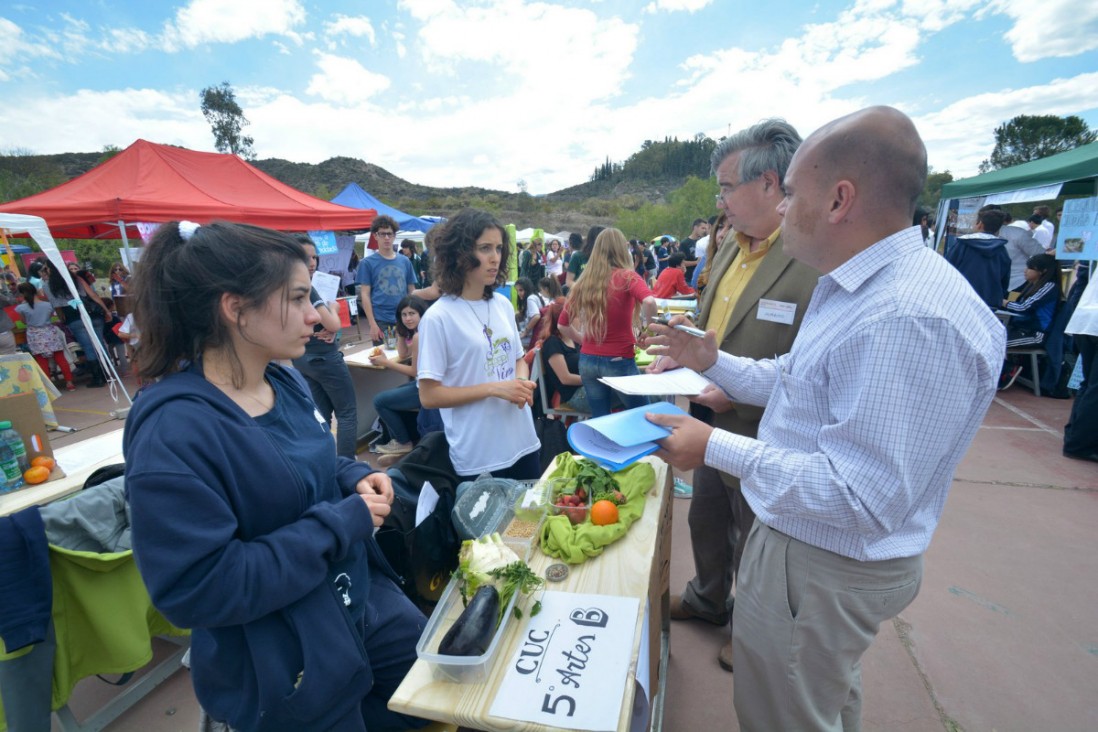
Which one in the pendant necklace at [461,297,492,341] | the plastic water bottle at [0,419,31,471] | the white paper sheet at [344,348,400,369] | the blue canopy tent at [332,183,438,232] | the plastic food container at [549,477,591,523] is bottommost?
the white paper sheet at [344,348,400,369]

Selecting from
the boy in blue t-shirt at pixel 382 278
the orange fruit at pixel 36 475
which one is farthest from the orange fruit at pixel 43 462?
the boy in blue t-shirt at pixel 382 278

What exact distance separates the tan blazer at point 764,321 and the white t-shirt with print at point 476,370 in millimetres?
1095

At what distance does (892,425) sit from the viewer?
1010 mm

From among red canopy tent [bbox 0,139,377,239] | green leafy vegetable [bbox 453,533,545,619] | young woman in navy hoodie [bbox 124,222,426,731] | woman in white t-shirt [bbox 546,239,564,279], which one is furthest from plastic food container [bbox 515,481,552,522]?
woman in white t-shirt [bbox 546,239,564,279]

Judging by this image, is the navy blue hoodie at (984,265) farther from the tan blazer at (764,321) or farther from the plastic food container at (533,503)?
the plastic food container at (533,503)

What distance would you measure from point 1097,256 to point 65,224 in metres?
12.4

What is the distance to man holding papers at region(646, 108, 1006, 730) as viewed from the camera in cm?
101

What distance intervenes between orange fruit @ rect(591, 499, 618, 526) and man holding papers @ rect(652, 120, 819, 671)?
2.12 ft

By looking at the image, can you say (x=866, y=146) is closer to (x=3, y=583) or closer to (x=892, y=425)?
(x=892, y=425)

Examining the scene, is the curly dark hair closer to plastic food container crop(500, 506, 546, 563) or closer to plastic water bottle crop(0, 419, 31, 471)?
plastic food container crop(500, 506, 546, 563)

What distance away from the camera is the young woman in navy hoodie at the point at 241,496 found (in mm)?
1126

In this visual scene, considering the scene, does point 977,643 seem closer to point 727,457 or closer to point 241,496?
point 727,457

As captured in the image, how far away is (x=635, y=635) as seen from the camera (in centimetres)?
130

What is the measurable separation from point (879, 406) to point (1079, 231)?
7459 millimetres
